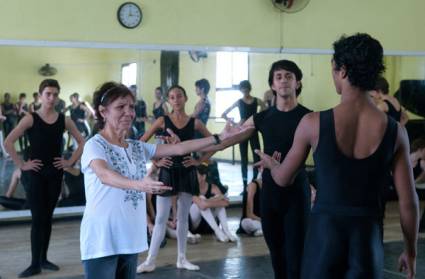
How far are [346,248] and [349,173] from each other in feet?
0.95

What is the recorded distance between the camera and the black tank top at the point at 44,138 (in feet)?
17.9

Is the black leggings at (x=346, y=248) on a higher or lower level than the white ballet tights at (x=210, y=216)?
higher

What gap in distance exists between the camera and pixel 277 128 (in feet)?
13.2

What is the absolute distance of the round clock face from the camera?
7.78 metres

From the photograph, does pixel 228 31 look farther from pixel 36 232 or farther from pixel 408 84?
pixel 36 232

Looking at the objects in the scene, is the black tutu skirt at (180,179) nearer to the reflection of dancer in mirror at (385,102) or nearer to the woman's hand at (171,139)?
the woman's hand at (171,139)

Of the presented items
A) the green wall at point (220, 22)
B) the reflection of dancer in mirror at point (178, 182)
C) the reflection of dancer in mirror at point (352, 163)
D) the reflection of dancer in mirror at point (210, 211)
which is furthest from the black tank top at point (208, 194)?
the reflection of dancer in mirror at point (352, 163)

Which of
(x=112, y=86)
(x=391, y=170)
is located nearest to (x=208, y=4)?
(x=112, y=86)

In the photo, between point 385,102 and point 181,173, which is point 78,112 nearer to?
point 181,173

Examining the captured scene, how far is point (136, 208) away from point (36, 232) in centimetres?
276

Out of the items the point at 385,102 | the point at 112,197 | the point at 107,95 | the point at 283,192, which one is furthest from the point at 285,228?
the point at 385,102

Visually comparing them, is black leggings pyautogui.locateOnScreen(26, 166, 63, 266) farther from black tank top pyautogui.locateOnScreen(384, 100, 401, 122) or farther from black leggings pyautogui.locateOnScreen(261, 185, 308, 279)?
black tank top pyautogui.locateOnScreen(384, 100, 401, 122)

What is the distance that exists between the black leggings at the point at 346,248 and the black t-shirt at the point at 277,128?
1502 mm

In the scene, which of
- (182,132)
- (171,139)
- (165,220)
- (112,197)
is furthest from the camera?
(182,132)
